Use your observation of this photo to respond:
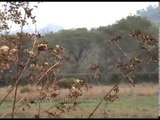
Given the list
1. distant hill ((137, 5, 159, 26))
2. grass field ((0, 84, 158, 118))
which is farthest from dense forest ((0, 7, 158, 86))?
distant hill ((137, 5, 159, 26))

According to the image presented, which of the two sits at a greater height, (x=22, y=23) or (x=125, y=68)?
(x=22, y=23)

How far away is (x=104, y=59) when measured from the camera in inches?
1795

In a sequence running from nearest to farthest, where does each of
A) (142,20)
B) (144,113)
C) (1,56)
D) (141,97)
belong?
(1,56) → (144,113) → (141,97) → (142,20)

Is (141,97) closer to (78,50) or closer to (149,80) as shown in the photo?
(149,80)

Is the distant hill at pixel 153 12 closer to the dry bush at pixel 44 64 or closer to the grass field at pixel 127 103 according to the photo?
the dry bush at pixel 44 64

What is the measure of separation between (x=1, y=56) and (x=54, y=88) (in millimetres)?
642

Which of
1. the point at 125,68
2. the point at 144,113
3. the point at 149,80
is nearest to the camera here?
the point at 125,68

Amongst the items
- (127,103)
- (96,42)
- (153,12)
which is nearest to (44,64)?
(153,12)

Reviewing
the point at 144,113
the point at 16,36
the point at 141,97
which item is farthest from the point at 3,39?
the point at 141,97

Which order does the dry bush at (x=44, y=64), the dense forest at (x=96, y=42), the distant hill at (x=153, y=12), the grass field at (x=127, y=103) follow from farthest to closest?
the dense forest at (x=96, y=42), the grass field at (x=127, y=103), the distant hill at (x=153, y=12), the dry bush at (x=44, y=64)

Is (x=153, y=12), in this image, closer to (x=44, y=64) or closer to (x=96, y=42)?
(x=44, y=64)

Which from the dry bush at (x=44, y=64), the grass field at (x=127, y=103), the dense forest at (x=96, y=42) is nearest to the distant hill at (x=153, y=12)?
the dry bush at (x=44, y=64)

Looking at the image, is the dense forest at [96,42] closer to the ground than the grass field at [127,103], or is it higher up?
higher up

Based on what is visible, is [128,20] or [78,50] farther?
[78,50]
